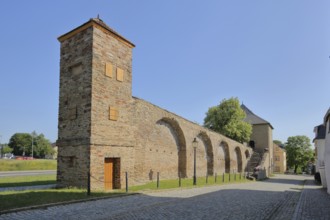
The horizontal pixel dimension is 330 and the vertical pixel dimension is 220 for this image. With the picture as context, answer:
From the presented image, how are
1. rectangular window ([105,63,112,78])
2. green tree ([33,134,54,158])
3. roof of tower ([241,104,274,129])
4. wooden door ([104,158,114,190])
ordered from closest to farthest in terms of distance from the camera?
1. wooden door ([104,158,114,190])
2. rectangular window ([105,63,112,78])
3. roof of tower ([241,104,274,129])
4. green tree ([33,134,54,158])

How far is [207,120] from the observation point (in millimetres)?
49188

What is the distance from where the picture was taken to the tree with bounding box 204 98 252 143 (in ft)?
152

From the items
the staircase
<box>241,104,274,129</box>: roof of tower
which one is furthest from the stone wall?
<box>241,104,274,129</box>: roof of tower

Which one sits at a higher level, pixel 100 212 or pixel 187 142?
pixel 187 142

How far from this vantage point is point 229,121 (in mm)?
47344

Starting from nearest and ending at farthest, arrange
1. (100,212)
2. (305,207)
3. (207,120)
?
(100,212) < (305,207) < (207,120)

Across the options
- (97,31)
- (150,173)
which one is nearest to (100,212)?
(97,31)

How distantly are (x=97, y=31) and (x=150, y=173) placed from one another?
1022 centimetres

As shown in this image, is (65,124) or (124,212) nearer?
(124,212)

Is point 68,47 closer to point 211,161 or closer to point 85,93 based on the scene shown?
point 85,93

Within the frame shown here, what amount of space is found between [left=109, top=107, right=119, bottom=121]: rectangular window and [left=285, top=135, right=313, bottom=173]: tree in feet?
237

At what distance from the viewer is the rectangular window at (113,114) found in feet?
49.3

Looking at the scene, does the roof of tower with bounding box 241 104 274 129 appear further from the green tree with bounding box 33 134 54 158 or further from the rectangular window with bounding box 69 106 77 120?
the green tree with bounding box 33 134 54 158

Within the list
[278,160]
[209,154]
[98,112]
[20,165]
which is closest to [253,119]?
[278,160]
